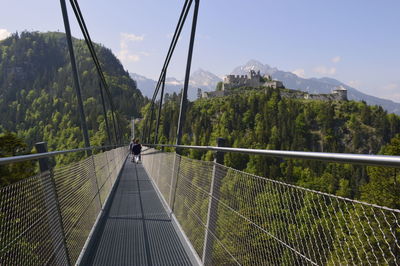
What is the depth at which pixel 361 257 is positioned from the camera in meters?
1.21

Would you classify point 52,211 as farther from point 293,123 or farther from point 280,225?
point 293,123

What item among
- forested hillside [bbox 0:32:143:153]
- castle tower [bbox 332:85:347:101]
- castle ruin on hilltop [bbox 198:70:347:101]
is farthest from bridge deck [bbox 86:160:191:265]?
castle tower [bbox 332:85:347:101]

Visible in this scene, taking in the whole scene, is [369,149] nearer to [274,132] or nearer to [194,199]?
[274,132]

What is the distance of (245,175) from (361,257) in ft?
3.75

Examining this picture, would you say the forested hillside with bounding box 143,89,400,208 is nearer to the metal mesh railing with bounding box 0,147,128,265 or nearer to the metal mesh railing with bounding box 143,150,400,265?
the metal mesh railing with bounding box 0,147,128,265

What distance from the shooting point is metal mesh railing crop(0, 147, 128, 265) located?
1.81 m

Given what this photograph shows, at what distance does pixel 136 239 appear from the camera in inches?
170

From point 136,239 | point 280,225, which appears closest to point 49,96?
point 136,239

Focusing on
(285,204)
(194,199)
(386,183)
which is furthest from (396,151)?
(285,204)

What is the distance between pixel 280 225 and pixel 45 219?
1506 mm

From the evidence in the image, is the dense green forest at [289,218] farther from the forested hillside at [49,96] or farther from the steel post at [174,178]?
the forested hillside at [49,96]

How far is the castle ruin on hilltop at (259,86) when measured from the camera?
173 metres

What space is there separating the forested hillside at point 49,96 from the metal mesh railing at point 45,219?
82.8 meters

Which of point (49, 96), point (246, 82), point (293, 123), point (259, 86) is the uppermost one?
point (246, 82)
